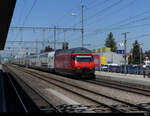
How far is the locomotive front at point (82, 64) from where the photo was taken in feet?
79.3

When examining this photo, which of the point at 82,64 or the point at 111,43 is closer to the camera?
the point at 82,64

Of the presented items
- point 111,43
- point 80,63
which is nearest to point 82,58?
point 80,63

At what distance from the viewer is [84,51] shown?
25719 mm

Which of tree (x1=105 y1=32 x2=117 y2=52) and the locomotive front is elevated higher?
tree (x1=105 y1=32 x2=117 y2=52)

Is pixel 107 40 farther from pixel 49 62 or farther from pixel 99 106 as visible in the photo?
pixel 99 106

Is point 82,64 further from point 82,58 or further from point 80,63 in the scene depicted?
point 82,58

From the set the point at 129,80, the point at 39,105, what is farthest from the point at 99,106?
the point at 129,80

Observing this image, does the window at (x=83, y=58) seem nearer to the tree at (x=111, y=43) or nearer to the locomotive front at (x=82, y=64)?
the locomotive front at (x=82, y=64)

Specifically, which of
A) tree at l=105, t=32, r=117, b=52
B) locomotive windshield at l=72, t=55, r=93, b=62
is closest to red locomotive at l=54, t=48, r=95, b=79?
locomotive windshield at l=72, t=55, r=93, b=62

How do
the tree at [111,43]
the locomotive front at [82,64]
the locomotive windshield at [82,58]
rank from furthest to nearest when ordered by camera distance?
the tree at [111,43] < the locomotive windshield at [82,58] < the locomotive front at [82,64]

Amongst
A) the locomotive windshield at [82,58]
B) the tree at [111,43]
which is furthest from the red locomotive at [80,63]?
the tree at [111,43]

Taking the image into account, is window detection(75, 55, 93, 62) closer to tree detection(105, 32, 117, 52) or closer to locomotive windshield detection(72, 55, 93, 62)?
locomotive windshield detection(72, 55, 93, 62)

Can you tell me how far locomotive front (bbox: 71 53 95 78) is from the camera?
24.2 m

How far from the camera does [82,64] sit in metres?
24.4
